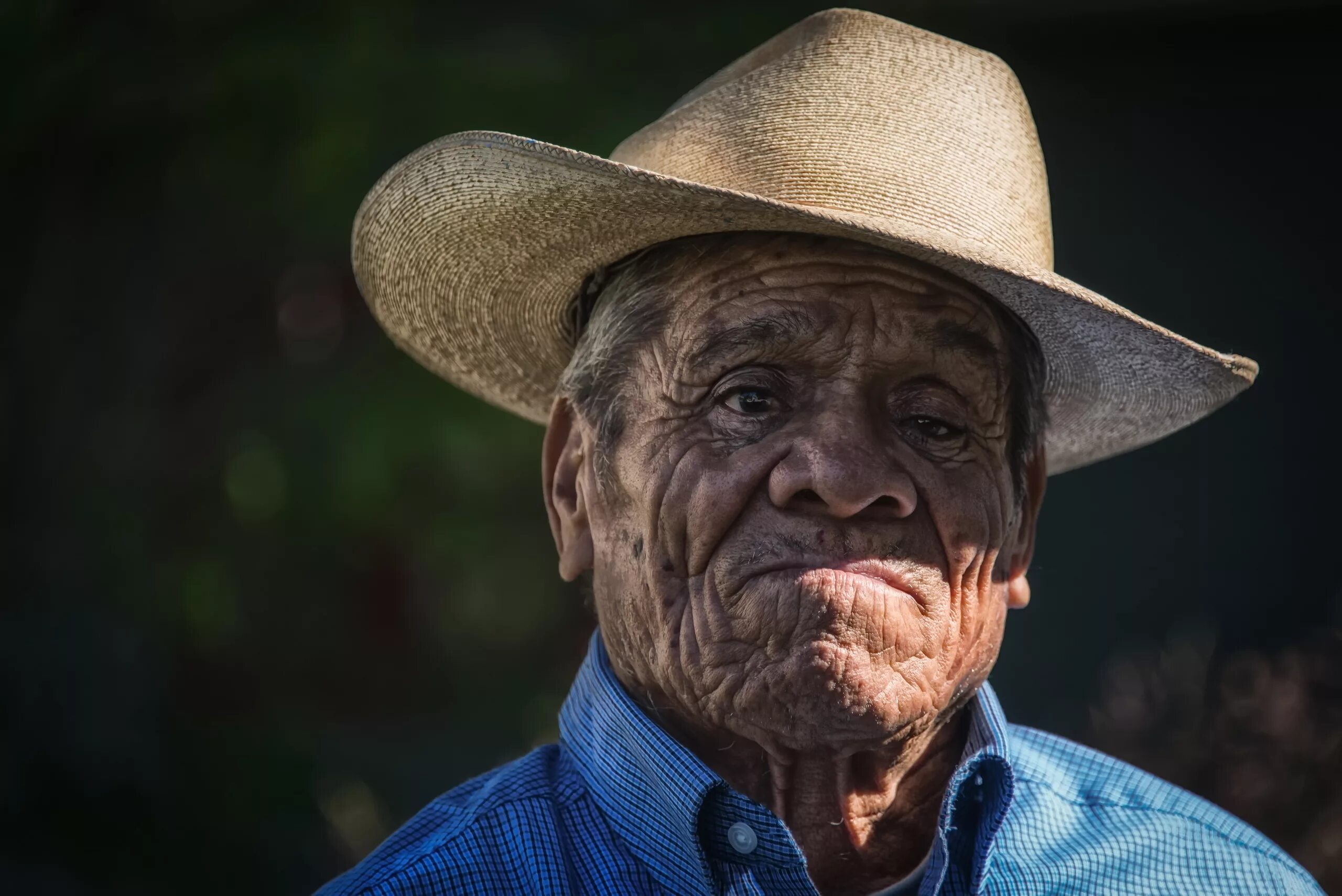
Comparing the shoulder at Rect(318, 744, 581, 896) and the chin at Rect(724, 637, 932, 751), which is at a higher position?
the chin at Rect(724, 637, 932, 751)

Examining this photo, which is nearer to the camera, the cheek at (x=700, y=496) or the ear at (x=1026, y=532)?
the cheek at (x=700, y=496)

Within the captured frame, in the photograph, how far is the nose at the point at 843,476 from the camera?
73.5 inches

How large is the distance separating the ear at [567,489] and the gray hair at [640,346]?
5cm

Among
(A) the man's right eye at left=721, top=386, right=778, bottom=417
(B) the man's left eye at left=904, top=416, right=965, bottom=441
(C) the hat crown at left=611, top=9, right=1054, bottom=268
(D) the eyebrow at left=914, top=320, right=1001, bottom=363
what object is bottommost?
(B) the man's left eye at left=904, top=416, right=965, bottom=441

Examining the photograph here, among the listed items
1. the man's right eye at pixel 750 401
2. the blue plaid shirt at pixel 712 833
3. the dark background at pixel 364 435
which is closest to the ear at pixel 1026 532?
the blue plaid shirt at pixel 712 833

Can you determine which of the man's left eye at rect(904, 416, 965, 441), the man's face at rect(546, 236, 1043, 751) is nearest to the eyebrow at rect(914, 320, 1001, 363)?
the man's face at rect(546, 236, 1043, 751)

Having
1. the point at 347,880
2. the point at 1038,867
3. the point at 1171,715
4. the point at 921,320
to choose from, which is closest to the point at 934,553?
the point at 921,320

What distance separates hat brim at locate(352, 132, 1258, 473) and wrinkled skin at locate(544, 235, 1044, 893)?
14 centimetres

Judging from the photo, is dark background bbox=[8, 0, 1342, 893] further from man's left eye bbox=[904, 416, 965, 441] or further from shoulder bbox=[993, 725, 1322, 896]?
man's left eye bbox=[904, 416, 965, 441]

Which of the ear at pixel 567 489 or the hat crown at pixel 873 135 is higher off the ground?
the hat crown at pixel 873 135

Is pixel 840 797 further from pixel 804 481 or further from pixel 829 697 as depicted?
pixel 804 481

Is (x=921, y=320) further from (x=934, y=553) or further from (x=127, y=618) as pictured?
(x=127, y=618)

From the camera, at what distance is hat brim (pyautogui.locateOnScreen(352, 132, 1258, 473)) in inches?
76.4

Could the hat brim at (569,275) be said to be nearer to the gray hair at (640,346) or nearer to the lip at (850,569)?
the gray hair at (640,346)
